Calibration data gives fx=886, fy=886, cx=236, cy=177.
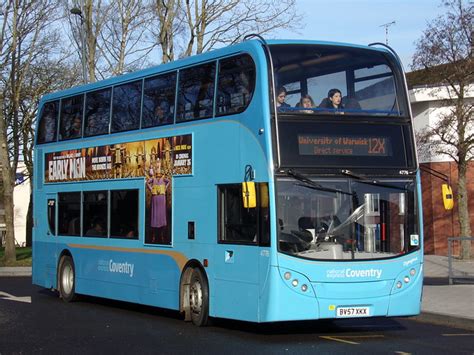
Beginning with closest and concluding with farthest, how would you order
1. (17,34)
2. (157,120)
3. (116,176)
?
(157,120)
(116,176)
(17,34)

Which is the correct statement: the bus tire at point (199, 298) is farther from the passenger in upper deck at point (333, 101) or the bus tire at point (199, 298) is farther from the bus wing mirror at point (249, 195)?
the passenger in upper deck at point (333, 101)

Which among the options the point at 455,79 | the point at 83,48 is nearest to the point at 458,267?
the point at 455,79

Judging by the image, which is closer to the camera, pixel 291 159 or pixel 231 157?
pixel 291 159

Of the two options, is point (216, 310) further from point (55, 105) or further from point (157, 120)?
point (55, 105)

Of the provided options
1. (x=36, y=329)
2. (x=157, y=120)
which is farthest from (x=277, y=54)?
(x=36, y=329)

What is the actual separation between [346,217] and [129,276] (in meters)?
5.17

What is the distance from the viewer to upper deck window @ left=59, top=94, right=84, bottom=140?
60.3ft

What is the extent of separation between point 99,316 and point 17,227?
62441 mm

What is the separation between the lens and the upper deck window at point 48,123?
19.4 metres

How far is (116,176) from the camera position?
16781 mm

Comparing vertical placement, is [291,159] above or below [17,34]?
below

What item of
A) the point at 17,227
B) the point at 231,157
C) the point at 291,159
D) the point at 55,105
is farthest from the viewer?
the point at 17,227

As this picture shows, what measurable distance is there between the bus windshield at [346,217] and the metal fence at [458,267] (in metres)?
7.04

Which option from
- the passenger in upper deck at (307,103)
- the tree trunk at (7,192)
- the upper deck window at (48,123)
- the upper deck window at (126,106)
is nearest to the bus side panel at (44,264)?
the upper deck window at (48,123)
